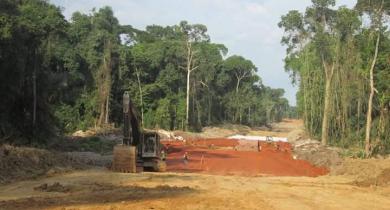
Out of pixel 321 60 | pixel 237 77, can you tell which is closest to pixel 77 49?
pixel 321 60

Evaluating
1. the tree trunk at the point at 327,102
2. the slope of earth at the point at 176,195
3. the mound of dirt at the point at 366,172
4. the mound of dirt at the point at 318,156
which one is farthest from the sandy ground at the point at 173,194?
the tree trunk at the point at 327,102

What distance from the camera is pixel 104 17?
73.1 m

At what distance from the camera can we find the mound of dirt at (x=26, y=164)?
63.9 feet

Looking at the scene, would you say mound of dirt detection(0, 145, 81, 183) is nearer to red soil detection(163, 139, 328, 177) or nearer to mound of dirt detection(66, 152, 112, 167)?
mound of dirt detection(66, 152, 112, 167)

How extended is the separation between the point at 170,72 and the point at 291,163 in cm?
3802

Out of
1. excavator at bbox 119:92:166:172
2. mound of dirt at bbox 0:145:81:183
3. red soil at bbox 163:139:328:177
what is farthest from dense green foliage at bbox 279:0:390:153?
mound of dirt at bbox 0:145:81:183

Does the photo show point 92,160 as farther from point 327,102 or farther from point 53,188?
point 327,102

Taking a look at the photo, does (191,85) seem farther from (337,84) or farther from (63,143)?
(63,143)

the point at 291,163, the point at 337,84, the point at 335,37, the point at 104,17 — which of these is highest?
the point at 104,17

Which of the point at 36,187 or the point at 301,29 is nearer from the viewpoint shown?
the point at 36,187

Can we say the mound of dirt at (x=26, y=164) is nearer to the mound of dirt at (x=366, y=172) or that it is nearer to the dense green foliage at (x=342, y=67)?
the mound of dirt at (x=366, y=172)

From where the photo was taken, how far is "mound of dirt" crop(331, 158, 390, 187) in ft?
70.4

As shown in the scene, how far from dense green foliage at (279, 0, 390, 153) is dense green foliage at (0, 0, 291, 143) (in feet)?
50.6

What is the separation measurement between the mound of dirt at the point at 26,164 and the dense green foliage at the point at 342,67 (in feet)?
66.5
